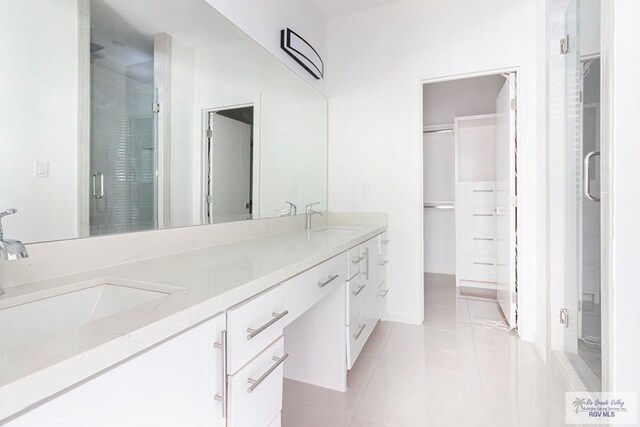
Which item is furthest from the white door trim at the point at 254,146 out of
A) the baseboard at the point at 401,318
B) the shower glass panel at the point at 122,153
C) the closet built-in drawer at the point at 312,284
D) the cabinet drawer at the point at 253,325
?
the baseboard at the point at 401,318

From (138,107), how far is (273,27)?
Result: 1263mm

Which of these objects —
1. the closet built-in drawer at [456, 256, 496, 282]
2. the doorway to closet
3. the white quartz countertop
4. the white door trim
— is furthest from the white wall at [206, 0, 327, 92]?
the closet built-in drawer at [456, 256, 496, 282]

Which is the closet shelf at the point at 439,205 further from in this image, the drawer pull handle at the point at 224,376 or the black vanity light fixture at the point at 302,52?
the drawer pull handle at the point at 224,376

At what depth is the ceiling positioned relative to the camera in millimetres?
2605

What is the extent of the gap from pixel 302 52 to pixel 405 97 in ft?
2.96

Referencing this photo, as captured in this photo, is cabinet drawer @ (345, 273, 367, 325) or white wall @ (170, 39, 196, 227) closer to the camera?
white wall @ (170, 39, 196, 227)

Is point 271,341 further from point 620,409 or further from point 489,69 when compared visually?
point 489,69

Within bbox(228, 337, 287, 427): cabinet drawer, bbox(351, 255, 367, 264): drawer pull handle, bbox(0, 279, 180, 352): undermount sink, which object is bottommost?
bbox(228, 337, 287, 427): cabinet drawer

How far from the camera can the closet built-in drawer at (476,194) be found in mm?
3474

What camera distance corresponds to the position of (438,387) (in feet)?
5.61

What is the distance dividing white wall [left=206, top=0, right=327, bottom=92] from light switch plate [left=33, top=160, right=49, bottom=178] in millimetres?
1083

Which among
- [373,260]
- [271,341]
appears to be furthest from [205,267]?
[373,260]

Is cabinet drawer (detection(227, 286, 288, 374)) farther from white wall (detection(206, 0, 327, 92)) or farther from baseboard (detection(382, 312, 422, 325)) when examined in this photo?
baseboard (detection(382, 312, 422, 325))

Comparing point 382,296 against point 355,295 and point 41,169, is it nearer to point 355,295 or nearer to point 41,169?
point 355,295
